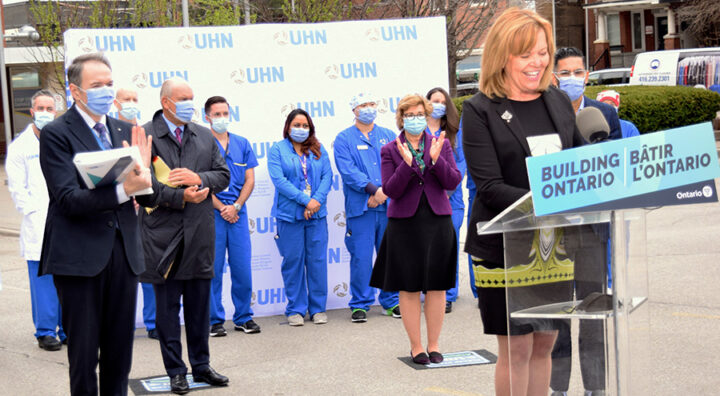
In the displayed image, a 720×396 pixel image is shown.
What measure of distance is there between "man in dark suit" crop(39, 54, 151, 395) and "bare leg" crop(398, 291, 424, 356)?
8.32 ft

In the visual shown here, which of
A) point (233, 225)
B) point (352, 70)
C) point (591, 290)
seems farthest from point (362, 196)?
point (591, 290)

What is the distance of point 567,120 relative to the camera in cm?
408

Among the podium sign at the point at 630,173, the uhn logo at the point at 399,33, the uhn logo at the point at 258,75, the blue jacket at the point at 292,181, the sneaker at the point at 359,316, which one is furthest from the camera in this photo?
the uhn logo at the point at 399,33

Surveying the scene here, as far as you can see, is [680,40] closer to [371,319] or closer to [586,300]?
[371,319]

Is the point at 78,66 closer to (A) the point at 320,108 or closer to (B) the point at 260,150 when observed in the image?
(B) the point at 260,150

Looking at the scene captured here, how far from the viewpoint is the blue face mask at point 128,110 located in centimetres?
741

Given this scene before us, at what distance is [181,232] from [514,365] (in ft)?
10.4

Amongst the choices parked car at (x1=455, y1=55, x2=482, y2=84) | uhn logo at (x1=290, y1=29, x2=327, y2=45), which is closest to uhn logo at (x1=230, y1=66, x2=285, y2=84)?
uhn logo at (x1=290, y1=29, x2=327, y2=45)

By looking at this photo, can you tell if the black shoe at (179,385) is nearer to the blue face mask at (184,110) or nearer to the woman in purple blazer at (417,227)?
the woman in purple blazer at (417,227)

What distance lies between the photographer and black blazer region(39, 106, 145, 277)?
14.9 feet

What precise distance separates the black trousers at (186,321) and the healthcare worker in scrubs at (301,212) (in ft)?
6.51

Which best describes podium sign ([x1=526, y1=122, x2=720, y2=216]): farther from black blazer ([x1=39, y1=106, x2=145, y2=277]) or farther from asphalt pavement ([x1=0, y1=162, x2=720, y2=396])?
black blazer ([x1=39, y1=106, x2=145, y2=277])

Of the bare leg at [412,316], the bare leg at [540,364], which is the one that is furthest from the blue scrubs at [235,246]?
the bare leg at [540,364]

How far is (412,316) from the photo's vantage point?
271 inches
